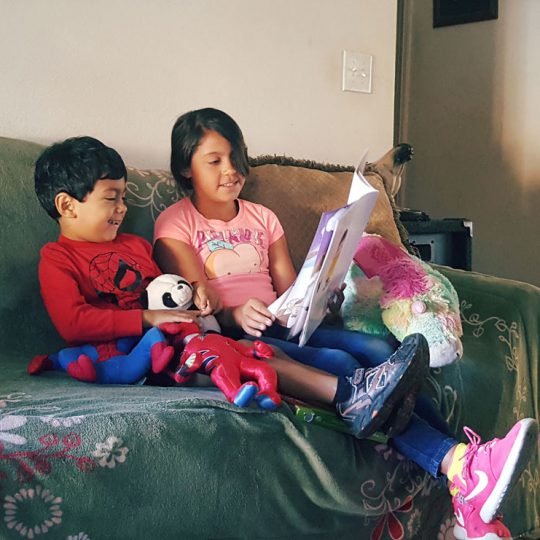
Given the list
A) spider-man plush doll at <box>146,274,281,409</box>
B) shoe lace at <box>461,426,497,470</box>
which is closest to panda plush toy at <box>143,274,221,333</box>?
spider-man plush doll at <box>146,274,281,409</box>

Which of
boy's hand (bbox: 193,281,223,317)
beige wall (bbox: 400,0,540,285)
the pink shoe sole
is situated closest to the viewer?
the pink shoe sole

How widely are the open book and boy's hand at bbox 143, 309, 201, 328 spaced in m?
0.15

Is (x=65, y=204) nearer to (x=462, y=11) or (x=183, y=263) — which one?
(x=183, y=263)

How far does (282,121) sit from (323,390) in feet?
3.47

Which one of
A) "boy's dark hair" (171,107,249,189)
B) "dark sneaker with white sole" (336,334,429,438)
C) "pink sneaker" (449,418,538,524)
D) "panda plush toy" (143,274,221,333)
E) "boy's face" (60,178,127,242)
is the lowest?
"pink sneaker" (449,418,538,524)

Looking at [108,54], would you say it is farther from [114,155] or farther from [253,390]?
[253,390]

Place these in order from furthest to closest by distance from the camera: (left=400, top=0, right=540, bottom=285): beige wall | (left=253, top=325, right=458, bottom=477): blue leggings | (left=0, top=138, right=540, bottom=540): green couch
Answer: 1. (left=400, top=0, right=540, bottom=285): beige wall
2. (left=253, top=325, right=458, bottom=477): blue leggings
3. (left=0, top=138, right=540, bottom=540): green couch

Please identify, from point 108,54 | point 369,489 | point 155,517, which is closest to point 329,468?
point 369,489

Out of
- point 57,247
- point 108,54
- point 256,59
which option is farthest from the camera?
point 256,59

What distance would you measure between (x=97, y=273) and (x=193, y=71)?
75 cm

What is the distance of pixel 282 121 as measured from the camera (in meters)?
1.99

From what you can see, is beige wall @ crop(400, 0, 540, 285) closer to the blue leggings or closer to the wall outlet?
the wall outlet

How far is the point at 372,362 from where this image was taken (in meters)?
1.23

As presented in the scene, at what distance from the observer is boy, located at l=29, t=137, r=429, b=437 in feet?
3.70
